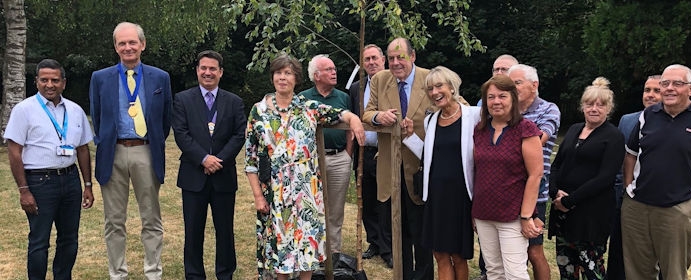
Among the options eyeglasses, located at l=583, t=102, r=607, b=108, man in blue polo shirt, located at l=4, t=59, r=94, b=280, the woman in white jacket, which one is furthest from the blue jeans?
eyeglasses, located at l=583, t=102, r=607, b=108

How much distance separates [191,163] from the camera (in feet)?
14.3

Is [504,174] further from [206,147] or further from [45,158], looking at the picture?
[45,158]

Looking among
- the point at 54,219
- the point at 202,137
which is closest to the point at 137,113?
the point at 202,137

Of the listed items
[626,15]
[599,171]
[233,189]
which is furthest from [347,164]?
[626,15]

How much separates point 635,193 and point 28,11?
718 inches

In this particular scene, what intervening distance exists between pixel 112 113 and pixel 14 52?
9723 millimetres

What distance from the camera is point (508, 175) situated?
3436 millimetres

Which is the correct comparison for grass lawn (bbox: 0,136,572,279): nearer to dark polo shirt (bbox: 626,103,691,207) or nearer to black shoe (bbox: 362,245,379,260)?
black shoe (bbox: 362,245,379,260)

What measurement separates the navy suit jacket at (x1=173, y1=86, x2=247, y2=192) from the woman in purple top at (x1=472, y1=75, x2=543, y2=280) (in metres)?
1.90

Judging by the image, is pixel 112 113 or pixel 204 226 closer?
pixel 112 113

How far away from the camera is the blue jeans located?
4113 mm

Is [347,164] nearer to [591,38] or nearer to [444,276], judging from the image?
[444,276]

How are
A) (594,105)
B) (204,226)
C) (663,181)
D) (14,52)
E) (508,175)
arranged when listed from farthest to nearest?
1. (14,52)
2. (204,226)
3. (594,105)
4. (663,181)
5. (508,175)

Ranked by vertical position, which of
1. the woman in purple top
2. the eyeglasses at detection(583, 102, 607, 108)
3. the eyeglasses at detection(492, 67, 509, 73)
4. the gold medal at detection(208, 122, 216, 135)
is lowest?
the woman in purple top
